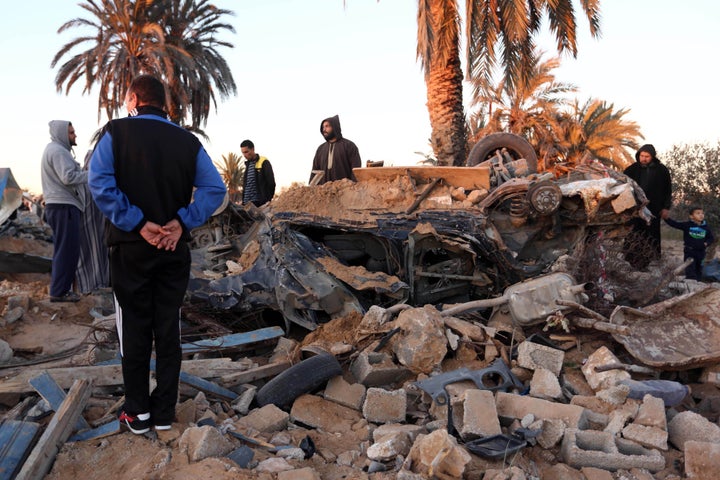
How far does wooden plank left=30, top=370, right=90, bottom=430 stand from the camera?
3.30 meters

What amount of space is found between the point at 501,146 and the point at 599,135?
13415 mm

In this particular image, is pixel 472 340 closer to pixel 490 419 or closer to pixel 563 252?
pixel 490 419

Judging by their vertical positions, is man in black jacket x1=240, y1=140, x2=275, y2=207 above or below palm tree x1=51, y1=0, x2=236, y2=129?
below

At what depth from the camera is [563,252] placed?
6012mm

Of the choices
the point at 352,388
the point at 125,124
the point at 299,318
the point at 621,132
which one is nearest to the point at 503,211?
the point at 299,318

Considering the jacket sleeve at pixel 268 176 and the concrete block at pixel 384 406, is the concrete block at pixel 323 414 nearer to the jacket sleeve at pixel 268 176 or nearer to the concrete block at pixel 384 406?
the concrete block at pixel 384 406

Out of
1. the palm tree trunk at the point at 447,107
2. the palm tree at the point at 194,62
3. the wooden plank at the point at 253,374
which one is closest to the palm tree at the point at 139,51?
the palm tree at the point at 194,62

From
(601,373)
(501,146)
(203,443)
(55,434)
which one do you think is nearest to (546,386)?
(601,373)

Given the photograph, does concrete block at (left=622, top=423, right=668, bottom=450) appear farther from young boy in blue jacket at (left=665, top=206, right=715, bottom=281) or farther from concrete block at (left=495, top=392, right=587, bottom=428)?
young boy in blue jacket at (left=665, top=206, right=715, bottom=281)

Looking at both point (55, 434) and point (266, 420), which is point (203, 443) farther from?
point (55, 434)

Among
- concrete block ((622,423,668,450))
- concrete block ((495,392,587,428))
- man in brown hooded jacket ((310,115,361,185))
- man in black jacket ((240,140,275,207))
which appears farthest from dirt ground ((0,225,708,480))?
man in black jacket ((240,140,275,207))

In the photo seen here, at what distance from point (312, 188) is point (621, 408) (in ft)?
12.1

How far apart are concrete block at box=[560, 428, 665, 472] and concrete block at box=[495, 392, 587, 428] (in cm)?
14

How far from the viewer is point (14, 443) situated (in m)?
3.00
